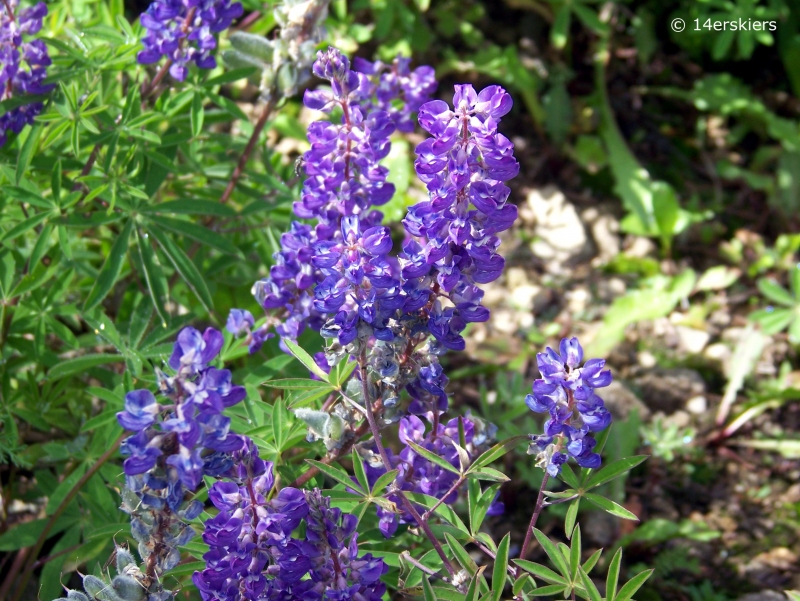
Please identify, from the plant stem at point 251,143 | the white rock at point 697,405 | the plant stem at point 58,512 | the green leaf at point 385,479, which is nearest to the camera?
the green leaf at point 385,479

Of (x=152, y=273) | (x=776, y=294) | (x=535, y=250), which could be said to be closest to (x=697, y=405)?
A: (x=776, y=294)

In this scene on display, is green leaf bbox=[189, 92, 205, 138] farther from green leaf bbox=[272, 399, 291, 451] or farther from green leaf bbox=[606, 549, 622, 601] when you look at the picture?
green leaf bbox=[606, 549, 622, 601]

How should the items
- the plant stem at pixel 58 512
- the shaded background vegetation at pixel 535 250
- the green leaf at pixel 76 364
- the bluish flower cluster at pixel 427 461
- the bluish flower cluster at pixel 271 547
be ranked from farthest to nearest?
the shaded background vegetation at pixel 535 250, the green leaf at pixel 76 364, the plant stem at pixel 58 512, the bluish flower cluster at pixel 427 461, the bluish flower cluster at pixel 271 547

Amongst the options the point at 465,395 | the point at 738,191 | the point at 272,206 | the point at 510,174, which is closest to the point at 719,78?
the point at 738,191

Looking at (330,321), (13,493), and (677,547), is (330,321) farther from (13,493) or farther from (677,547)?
(677,547)

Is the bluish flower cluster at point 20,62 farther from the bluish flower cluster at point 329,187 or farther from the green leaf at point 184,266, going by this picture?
the bluish flower cluster at point 329,187

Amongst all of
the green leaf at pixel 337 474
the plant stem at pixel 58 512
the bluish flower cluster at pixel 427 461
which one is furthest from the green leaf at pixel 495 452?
the plant stem at pixel 58 512
